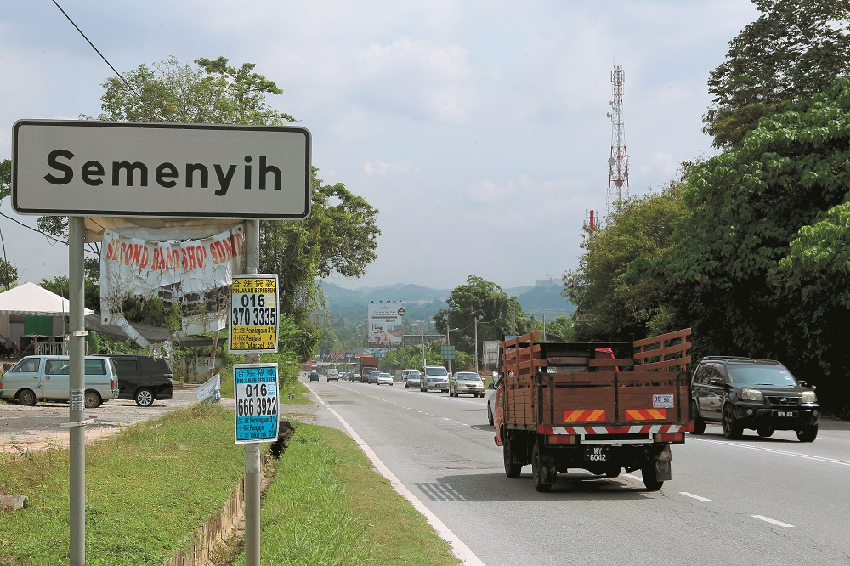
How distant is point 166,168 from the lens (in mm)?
5875

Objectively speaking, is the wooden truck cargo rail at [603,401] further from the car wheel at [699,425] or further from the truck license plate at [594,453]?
the car wheel at [699,425]

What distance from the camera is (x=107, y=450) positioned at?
599 inches

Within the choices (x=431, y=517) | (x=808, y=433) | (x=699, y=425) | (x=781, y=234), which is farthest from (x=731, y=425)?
(x=431, y=517)

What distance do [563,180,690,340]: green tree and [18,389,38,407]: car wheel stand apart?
26402 millimetres

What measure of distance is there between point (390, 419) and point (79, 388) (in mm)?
26676

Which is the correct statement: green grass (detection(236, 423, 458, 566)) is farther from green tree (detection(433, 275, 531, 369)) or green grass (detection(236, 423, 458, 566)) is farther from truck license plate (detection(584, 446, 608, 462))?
green tree (detection(433, 275, 531, 369))

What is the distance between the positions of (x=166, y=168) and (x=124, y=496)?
5.12 meters

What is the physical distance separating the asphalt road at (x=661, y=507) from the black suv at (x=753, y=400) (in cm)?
108

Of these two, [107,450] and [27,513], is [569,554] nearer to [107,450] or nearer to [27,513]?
[27,513]

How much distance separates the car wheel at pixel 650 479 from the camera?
13.7 metres

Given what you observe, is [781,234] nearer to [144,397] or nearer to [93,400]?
[144,397]

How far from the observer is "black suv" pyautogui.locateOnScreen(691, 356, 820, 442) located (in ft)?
72.8

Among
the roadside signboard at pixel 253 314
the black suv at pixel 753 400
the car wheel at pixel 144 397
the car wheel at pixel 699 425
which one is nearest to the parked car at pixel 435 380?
the car wheel at pixel 144 397

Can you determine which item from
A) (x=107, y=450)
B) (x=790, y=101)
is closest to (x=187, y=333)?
(x=107, y=450)
